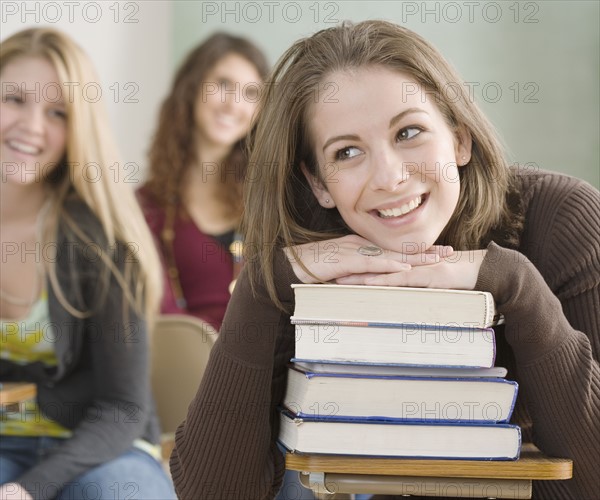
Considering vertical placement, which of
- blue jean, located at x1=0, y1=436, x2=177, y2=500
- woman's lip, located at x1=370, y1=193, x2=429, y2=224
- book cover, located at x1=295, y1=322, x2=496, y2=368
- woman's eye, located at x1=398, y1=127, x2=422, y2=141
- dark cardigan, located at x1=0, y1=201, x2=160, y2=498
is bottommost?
blue jean, located at x1=0, y1=436, x2=177, y2=500

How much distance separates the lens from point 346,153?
4.07 feet

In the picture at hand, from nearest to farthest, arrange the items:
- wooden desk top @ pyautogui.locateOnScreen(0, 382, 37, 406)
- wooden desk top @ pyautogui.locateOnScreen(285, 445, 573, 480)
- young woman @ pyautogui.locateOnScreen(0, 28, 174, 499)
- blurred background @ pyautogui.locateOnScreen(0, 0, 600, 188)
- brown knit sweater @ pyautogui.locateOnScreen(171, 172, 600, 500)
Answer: wooden desk top @ pyautogui.locateOnScreen(285, 445, 573, 480)
brown knit sweater @ pyautogui.locateOnScreen(171, 172, 600, 500)
wooden desk top @ pyautogui.locateOnScreen(0, 382, 37, 406)
young woman @ pyautogui.locateOnScreen(0, 28, 174, 499)
blurred background @ pyautogui.locateOnScreen(0, 0, 600, 188)

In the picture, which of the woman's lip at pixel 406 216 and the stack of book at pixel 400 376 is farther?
the woman's lip at pixel 406 216

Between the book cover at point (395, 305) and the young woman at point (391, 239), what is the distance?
0.09m

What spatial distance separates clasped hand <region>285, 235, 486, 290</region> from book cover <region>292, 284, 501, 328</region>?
0.09 metres

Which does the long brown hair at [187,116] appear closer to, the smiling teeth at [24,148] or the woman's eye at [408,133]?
the smiling teeth at [24,148]

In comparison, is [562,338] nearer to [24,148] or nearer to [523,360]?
[523,360]

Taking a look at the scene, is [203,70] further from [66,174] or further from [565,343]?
[565,343]

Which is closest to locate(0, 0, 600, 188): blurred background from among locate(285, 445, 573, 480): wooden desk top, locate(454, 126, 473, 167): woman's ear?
locate(454, 126, 473, 167): woman's ear

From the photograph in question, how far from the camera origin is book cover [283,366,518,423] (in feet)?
3.36

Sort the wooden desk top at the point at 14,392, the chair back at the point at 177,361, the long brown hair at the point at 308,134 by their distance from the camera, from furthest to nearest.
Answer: the chair back at the point at 177,361 < the wooden desk top at the point at 14,392 < the long brown hair at the point at 308,134

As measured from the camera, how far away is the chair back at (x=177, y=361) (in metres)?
2.05

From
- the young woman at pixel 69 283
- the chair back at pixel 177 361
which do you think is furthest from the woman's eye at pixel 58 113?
the chair back at pixel 177 361

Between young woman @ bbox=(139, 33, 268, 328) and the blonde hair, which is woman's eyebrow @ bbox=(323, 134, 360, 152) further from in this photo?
young woman @ bbox=(139, 33, 268, 328)
